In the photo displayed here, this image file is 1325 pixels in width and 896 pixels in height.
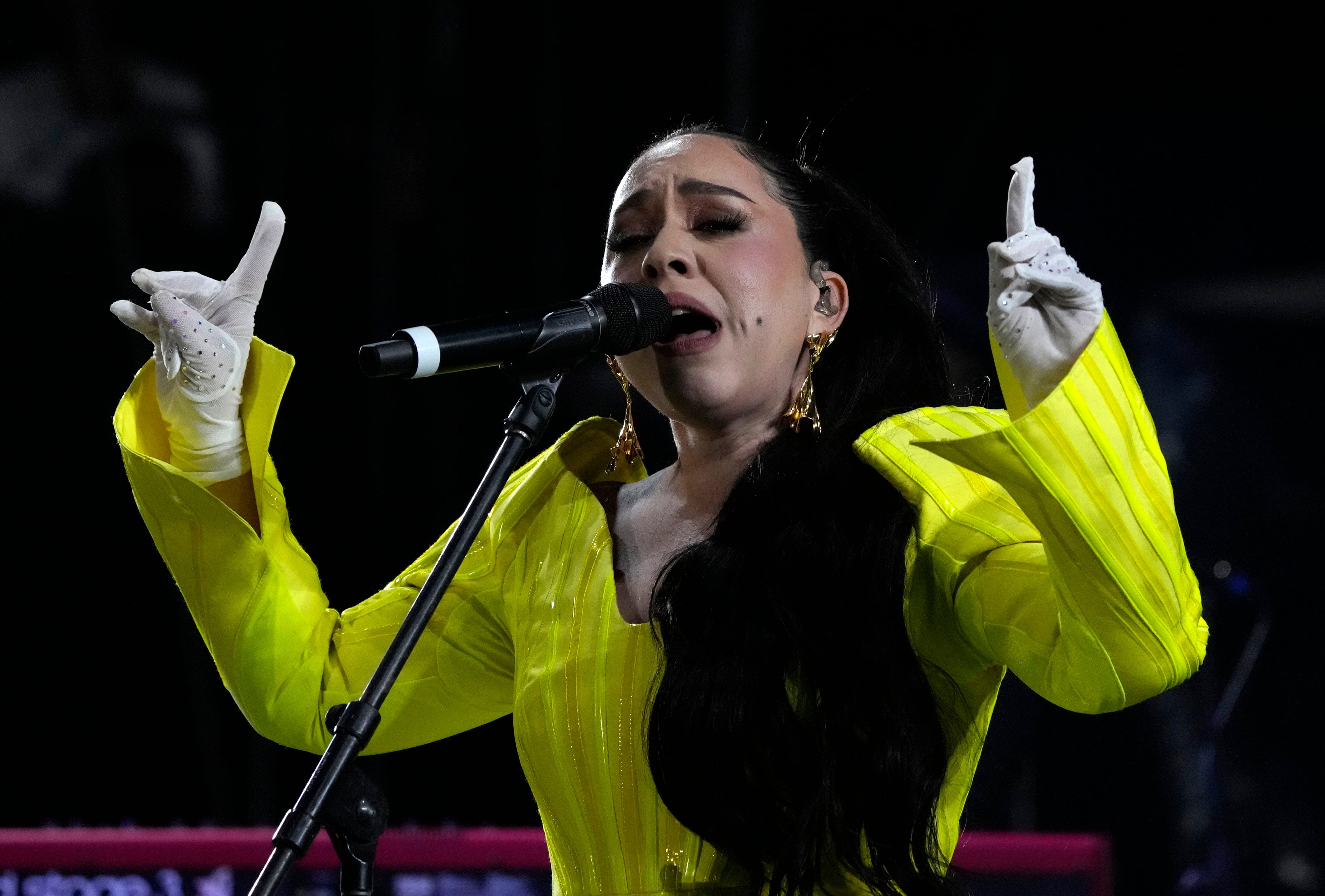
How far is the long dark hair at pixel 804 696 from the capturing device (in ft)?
3.96

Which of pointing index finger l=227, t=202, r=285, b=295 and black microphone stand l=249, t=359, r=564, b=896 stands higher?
pointing index finger l=227, t=202, r=285, b=295

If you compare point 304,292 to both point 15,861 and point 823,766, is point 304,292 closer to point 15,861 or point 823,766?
point 15,861

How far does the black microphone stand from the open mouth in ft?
0.44

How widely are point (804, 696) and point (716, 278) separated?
1.49 ft

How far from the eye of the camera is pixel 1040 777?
257cm

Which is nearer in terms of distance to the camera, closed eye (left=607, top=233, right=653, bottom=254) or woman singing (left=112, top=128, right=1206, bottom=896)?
woman singing (left=112, top=128, right=1206, bottom=896)

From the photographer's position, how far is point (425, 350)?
104 cm

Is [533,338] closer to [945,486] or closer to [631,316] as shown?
→ [631,316]

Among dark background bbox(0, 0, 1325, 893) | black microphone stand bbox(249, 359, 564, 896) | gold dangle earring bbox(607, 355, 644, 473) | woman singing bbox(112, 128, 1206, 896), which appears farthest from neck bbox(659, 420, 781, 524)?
dark background bbox(0, 0, 1325, 893)

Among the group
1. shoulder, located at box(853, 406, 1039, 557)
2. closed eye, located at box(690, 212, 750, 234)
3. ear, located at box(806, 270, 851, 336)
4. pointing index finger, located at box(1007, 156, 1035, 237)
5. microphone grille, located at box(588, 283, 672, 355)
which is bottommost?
shoulder, located at box(853, 406, 1039, 557)

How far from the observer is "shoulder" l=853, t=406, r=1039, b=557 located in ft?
3.89

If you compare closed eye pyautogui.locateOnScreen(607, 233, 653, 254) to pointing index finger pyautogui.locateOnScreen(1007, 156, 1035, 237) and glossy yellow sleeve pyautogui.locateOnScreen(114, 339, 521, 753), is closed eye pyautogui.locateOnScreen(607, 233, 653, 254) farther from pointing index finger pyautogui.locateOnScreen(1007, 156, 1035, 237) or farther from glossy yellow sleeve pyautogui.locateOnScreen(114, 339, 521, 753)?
pointing index finger pyautogui.locateOnScreen(1007, 156, 1035, 237)

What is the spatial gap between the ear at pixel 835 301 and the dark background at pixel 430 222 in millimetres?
1110

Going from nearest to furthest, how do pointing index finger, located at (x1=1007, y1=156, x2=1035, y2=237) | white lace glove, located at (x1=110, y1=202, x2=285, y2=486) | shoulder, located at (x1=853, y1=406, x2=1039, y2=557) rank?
pointing index finger, located at (x1=1007, y1=156, x2=1035, y2=237) → shoulder, located at (x1=853, y1=406, x2=1039, y2=557) → white lace glove, located at (x1=110, y1=202, x2=285, y2=486)
